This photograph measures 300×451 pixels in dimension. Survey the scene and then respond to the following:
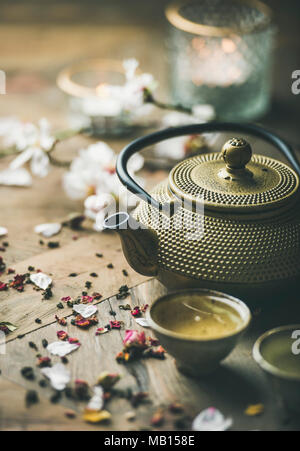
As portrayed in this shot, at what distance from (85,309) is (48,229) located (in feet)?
0.98

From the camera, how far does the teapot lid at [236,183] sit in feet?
3.03

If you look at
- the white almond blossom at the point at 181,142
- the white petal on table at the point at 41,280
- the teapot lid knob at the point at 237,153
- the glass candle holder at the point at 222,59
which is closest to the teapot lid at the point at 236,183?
the teapot lid knob at the point at 237,153

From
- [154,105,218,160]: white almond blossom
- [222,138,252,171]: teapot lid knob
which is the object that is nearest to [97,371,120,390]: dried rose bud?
[222,138,252,171]: teapot lid knob

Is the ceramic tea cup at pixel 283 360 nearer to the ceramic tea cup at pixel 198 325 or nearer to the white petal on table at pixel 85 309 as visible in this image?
the ceramic tea cup at pixel 198 325

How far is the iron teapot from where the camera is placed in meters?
0.91

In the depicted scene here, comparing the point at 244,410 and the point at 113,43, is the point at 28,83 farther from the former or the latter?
the point at 244,410

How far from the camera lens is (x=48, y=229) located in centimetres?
124

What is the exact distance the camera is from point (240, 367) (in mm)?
867

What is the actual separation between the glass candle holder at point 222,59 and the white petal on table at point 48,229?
0.74 metres

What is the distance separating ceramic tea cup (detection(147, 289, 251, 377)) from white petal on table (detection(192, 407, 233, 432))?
6 centimetres

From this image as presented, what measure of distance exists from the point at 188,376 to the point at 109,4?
245 cm
